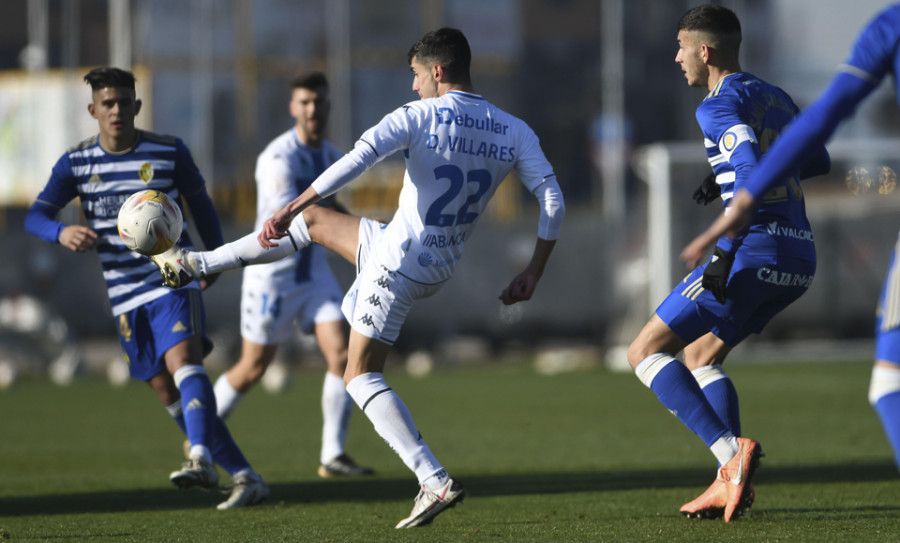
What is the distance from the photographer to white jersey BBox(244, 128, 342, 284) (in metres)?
7.69

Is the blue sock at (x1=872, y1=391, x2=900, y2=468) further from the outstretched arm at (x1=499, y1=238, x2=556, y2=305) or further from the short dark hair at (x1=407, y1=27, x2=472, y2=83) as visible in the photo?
the short dark hair at (x1=407, y1=27, x2=472, y2=83)

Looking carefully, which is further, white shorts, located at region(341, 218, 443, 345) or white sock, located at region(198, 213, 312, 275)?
white sock, located at region(198, 213, 312, 275)

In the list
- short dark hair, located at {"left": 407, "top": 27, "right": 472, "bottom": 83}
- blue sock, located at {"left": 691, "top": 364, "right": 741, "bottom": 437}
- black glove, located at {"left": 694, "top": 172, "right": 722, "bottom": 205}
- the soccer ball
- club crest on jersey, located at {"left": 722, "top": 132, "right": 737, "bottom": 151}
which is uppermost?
short dark hair, located at {"left": 407, "top": 27, "right": 472, "bottom": 83}

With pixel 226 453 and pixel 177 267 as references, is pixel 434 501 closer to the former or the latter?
pixel 226 453

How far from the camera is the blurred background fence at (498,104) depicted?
69.7 feet

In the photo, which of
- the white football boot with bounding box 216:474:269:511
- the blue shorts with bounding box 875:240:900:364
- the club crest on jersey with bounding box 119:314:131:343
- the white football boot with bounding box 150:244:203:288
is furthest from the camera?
the club crest on jersey with bounding box 119:314:131:343

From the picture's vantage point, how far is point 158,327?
6215 mm

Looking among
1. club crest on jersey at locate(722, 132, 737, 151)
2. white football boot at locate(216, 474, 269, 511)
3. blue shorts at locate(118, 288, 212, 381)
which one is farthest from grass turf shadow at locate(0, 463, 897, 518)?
club crest on jersey at locate(722, 132, 737, 151)

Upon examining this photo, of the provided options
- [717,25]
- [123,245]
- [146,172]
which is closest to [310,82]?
[146,172]

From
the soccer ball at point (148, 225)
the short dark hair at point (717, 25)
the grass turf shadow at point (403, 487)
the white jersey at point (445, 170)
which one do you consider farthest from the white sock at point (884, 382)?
the soccer ball at point (148, 225)

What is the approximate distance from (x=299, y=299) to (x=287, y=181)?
84 cm

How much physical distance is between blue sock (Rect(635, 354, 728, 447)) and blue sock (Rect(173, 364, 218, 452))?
233 cm

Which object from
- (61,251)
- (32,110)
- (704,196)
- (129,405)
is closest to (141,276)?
(704,196)

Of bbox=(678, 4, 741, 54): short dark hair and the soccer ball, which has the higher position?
bbox=(678, 4, 741, 54): short dark hair
